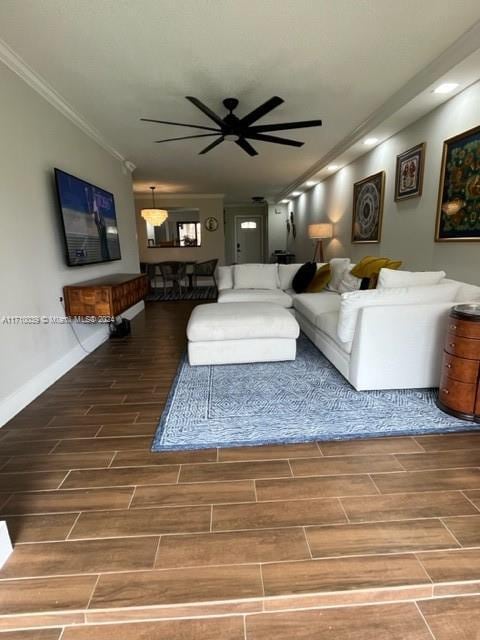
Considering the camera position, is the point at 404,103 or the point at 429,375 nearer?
the point at 429,375

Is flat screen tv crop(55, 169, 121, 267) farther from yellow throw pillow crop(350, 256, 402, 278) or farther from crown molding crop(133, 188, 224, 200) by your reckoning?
crown molding crop(133, 188, 224, 200)

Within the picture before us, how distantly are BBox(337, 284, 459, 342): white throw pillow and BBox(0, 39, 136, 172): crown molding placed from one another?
298 centimetres

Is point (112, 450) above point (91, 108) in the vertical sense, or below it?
below

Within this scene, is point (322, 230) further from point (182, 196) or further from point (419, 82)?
point (182, 196)

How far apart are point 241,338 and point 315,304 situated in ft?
3.66

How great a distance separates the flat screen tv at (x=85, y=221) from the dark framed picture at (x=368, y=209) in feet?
11.9

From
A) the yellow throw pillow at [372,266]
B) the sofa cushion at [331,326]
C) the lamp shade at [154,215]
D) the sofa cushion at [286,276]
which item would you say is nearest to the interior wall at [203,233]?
the lamp shade at [154,215]

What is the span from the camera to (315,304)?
371 centimetres

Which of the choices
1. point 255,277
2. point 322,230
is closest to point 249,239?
point 322,230

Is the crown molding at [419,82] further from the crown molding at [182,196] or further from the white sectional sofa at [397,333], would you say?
the crown molding at [182,196]

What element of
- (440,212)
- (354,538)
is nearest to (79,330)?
(354,538)

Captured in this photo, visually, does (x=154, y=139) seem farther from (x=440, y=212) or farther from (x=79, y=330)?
(x=440, y=212)

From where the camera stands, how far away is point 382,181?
449 centimetres

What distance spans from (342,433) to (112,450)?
1323 mm
